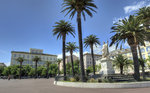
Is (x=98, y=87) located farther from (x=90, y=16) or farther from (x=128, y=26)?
(x=90, y=16)

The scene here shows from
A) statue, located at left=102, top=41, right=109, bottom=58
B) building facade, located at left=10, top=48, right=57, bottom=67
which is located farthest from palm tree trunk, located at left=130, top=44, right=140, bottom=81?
building facade, located at left=10, top=48, right=57, bottom=67

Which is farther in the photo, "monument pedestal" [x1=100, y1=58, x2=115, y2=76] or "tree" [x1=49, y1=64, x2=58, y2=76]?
"tree" [x1=49, y1=64, x2=58, y2=76]

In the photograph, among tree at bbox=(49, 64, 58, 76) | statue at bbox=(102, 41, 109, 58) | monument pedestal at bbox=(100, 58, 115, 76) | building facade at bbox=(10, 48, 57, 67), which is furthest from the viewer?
building facade at bbox=(10, 48, 57, 67)

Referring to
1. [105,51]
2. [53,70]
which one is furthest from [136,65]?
[53,70]

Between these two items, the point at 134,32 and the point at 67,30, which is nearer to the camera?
the point at 134,32

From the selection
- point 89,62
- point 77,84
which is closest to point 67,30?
point 77,84

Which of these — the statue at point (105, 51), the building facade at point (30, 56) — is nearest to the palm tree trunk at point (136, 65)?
the statue at point (105, 51)

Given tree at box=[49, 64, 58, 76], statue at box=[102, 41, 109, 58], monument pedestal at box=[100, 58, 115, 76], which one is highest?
statue at box=[102, 41, 109, 58]

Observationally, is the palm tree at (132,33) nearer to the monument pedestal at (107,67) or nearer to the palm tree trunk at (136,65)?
the palm tree trunk at (136,65)

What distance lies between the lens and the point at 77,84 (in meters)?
13.6

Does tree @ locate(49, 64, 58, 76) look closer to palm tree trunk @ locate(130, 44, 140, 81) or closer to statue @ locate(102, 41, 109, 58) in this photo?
statue @ locate(102, 41, 109, 58)

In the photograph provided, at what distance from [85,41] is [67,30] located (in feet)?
30.3

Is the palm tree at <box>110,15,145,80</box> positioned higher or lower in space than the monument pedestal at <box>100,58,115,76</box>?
higher

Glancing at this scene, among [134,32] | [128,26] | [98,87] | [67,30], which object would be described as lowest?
[98,87]
